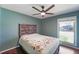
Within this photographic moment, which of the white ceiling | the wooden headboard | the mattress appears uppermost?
the white ceiling

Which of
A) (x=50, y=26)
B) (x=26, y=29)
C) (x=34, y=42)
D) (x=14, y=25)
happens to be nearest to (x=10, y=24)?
(x=14, y=25)

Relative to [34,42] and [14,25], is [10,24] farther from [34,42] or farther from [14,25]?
[34,42]

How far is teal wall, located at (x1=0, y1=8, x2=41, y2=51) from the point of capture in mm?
1028

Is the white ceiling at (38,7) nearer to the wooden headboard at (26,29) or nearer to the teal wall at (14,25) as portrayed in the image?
the teal wall at (14,25)

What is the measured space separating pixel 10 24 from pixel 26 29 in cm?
22

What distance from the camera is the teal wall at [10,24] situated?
1.03 m

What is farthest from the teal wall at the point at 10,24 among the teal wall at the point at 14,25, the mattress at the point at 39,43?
the mattress at the point at 39,43

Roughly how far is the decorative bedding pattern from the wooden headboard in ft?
0.19

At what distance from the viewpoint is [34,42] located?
39.4 inches

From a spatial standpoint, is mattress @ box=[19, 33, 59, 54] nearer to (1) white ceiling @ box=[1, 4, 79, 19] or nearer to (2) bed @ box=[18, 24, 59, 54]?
(2) bed @ box=[18, 24, 59, 54]

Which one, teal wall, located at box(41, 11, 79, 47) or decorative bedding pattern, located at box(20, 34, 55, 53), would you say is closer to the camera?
decorative bedding pattern, located at box(20, 34, 55, 53)

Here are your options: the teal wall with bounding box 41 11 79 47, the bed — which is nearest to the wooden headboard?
the bed
